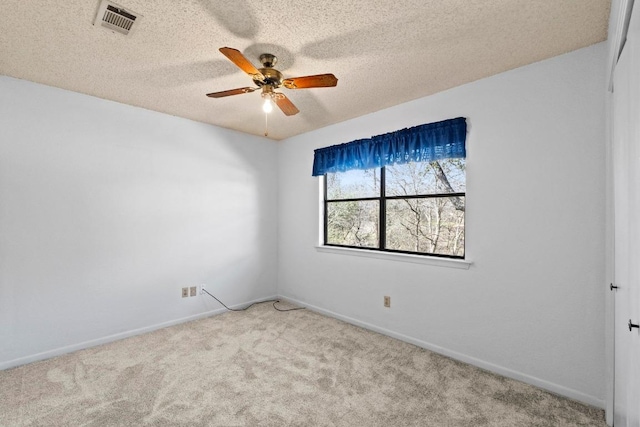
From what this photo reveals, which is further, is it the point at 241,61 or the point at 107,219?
the point at 107,219

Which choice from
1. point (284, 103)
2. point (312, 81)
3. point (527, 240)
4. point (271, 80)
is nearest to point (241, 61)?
point (271, 80)

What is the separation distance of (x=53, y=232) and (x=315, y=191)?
277 cm

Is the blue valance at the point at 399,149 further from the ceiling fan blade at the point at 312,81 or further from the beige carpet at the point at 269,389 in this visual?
the beige carpet at the point at 269,389

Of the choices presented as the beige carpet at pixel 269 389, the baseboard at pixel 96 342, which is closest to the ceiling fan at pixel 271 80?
Result: the beige carpet at pixel 269 389

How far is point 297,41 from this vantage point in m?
1.97

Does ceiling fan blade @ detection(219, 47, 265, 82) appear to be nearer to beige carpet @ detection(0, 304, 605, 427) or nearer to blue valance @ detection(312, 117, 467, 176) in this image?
blue valance @ detection(312, 117, 467, 176)

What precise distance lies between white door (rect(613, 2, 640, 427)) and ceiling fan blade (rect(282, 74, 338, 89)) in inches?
55.3

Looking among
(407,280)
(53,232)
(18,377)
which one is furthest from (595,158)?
(18,377)

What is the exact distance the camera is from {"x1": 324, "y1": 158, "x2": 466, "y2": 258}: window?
2.90 metres

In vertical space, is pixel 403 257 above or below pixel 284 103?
below

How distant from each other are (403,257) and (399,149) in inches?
44.3

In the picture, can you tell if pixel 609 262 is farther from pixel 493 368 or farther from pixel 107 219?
pixel 107 219

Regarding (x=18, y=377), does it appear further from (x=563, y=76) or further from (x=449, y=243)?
(x=563, y=76)

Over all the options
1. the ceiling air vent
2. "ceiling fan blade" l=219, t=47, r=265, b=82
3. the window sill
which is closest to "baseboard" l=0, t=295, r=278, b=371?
the window sill
